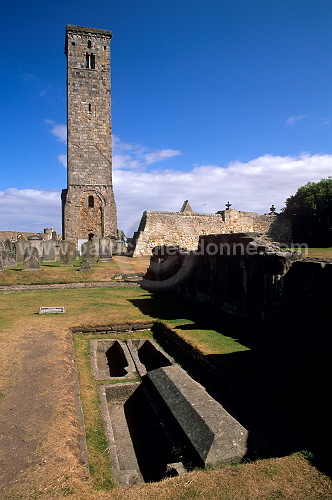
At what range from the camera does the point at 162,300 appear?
39.7 feet

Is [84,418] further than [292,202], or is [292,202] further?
[292,202]

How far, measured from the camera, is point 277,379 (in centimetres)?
497

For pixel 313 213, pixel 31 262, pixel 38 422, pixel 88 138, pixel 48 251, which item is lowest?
pixel 38 422

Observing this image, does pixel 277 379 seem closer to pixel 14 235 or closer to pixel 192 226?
pixel 192 226

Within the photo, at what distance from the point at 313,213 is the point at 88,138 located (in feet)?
71.2

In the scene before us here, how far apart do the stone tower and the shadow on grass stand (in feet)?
74.4

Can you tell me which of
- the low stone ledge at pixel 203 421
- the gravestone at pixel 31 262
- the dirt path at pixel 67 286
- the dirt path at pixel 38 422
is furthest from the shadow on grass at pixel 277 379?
the gravestone at pixel 31 262

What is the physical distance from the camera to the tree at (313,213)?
28234 mm

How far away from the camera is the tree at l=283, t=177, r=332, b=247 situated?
28.2m

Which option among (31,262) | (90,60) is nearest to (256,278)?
(31,262)

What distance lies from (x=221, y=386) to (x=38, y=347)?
12.8 feet

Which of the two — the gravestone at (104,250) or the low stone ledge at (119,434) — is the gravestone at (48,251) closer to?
the gravestone at (104,250)

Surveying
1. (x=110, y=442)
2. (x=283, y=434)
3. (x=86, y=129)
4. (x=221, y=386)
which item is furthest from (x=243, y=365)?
(x=86, y=129)

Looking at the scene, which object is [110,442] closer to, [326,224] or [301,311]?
[301,311]
